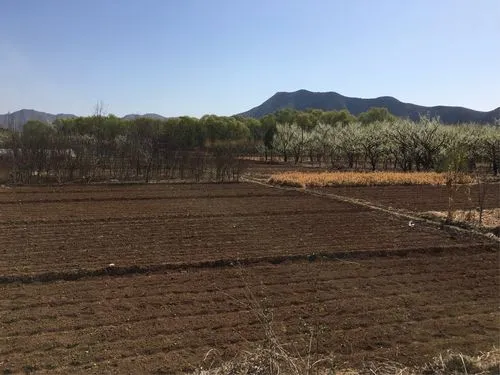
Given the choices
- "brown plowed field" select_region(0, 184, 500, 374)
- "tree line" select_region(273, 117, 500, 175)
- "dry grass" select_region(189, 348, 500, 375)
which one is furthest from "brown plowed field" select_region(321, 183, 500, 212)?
"dry grass" select_region(189, 348, 500, 375)

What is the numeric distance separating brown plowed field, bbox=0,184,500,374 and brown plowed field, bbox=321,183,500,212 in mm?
4127

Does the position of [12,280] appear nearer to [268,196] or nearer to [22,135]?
[268,196]

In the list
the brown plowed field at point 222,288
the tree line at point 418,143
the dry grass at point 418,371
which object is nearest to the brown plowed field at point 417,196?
the brown plowed field at point 222,288

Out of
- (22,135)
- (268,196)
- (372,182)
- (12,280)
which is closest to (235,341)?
(12,280)

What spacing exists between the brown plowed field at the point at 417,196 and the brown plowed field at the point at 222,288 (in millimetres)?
4127

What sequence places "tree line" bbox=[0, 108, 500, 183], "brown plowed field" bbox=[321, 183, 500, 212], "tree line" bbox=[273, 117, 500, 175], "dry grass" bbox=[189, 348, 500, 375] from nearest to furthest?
"dry grass" bbox=[189, 348, 500, 375] → "brown plowed field" bbox=[321, 183, 500, 212] → "tree line" bbox=[0, 108, 500, 183] → "tree line" bbox=[273, 117, 500, 175]

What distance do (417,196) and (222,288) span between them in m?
16.7

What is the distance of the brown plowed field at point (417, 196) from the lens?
19500 mm

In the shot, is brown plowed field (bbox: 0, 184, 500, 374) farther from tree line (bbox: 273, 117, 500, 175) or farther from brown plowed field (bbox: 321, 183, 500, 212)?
tree line (bbox: 273, 117, 500, 175)

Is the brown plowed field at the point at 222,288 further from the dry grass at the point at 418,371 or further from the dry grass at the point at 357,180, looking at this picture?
the dry grass at the point at 357,180

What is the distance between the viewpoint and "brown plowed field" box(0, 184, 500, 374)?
609 centimetres

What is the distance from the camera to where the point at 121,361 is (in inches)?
222

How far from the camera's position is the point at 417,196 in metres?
22.5

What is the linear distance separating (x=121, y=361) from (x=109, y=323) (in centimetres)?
126
